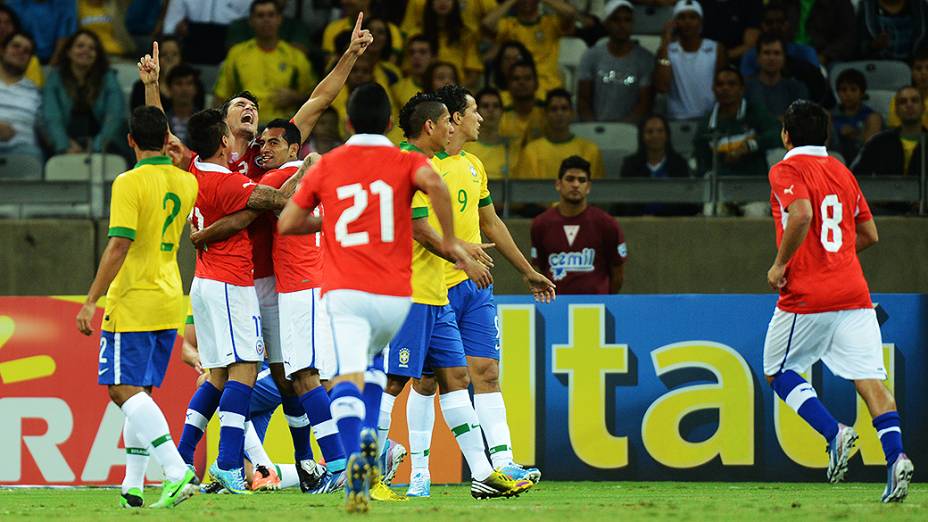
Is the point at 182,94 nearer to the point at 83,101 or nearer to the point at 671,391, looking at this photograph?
the point at 83,101

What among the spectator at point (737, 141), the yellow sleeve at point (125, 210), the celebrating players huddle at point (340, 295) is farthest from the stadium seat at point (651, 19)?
the yellow sleeve at point (125, 210)

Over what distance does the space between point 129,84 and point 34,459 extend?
4790 mm

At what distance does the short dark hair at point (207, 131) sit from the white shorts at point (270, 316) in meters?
0.99

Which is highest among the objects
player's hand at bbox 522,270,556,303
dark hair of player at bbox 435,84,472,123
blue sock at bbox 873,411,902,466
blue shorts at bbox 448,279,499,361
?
dark hair of player at bbox 435,84,472,123

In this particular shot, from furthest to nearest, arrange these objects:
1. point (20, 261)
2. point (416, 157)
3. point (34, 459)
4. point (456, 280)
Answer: point (20, 261), point (34, 459), point (456, 280), point (416, 157)

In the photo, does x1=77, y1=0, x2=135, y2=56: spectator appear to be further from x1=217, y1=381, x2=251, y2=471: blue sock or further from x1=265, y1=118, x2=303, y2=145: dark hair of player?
x1=217, y1=381, x2=251, y2=471: blue sock

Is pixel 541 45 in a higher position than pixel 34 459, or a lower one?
higher

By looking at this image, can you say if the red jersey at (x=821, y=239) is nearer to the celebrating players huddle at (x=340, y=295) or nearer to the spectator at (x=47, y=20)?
the celebrating players huddle at (x=340, y=295)

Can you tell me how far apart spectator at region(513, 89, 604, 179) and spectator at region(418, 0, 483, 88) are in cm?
169

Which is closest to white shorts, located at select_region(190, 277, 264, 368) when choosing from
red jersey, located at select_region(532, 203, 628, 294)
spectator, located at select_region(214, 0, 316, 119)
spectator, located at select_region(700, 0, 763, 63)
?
red jersey, located at select_region(532, 203, 628, 294)

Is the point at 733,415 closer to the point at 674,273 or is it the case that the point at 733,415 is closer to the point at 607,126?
the point at 674,273

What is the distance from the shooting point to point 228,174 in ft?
28.6

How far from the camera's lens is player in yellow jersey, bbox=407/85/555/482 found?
860 centimetres

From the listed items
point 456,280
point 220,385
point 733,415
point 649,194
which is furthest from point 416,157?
point 649,194
